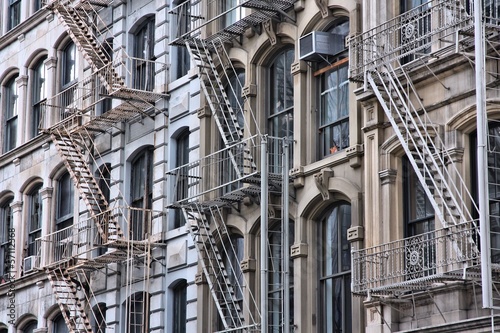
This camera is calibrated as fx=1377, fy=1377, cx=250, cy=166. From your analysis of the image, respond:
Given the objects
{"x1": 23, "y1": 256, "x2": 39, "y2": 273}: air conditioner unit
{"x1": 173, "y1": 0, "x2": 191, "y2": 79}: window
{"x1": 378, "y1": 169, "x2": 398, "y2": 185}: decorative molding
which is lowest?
{"x1": 378, "y1": 169, "x2": 398, "y2": 185}: decorative molding

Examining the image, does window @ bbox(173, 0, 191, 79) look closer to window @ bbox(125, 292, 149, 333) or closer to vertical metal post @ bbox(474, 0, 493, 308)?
window @ bbox(125, 292, 149, 333)

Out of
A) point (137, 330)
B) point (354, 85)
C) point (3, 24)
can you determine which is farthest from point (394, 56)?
point (3, 24)

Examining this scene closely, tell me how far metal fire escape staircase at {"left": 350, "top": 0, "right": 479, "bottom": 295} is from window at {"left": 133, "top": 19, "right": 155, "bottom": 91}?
10.1 m

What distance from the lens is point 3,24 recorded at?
4559 centimetres

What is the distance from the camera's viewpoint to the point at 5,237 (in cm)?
4316

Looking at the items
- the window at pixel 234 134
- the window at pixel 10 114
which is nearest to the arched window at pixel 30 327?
the window at pixel 10 114

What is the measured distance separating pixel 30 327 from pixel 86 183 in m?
6.08

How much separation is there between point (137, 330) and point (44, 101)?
352 inches

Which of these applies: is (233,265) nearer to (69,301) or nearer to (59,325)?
(69,301)

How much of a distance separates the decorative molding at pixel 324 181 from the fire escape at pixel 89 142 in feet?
22.4

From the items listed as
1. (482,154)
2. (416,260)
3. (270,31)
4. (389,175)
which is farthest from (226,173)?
(482,154)

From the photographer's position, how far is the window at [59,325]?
37.9m

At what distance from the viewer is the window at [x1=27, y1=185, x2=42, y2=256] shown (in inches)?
1608

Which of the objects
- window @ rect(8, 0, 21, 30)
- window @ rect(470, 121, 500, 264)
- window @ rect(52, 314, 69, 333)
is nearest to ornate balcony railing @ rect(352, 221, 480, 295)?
window @ rect(470, 121, 500, 264)
